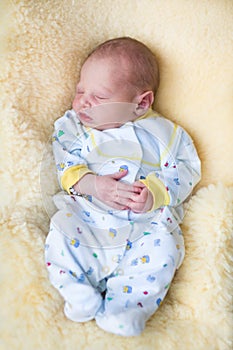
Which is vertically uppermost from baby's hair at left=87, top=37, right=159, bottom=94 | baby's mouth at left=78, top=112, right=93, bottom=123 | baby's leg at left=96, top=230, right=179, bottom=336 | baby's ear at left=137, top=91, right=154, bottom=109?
baby's hair at left=87, top=37, right=159, bottom=94

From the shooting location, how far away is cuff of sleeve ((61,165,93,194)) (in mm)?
1175

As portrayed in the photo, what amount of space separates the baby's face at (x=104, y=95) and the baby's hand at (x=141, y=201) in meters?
0.21

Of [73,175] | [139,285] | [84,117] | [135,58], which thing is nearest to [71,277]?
[139,285]

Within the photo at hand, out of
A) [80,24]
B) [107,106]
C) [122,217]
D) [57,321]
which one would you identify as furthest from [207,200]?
[80,24]

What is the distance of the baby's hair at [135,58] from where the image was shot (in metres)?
1.25

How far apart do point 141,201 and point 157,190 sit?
5cm

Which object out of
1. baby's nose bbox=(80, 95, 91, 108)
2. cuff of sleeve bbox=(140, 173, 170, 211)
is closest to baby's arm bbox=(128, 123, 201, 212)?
cuff of sleeve bbox=(140, 173, 170, 211)

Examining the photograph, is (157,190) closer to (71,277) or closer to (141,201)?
(141,201)

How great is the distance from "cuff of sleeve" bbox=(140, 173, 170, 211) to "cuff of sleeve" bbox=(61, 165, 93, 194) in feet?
0.48

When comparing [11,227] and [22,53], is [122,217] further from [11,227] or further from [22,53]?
[22,53]

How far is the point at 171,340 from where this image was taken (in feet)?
3.26

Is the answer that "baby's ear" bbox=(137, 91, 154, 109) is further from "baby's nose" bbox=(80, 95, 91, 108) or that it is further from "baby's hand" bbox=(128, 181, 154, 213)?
"baby's hand" bbox=(128, 181, 154, 213)

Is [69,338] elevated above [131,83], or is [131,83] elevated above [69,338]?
[131,83]

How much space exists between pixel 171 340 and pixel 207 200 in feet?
1.17
